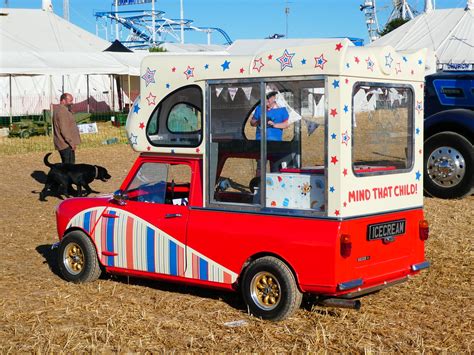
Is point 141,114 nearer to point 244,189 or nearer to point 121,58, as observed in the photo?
point 244,189

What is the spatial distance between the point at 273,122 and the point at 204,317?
1.72 meters

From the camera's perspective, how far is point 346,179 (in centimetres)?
644

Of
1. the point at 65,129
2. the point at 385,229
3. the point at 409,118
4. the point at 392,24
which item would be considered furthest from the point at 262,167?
the point at 392,24

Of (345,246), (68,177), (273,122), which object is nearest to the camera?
(345,246)

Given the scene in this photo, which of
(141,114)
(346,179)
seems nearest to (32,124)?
(141,114)

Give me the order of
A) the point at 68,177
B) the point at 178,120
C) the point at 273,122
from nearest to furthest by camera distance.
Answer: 1. the point at 273,122
2. the point at 178,120
3. the point at 68,177

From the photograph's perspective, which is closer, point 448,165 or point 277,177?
point 277,177

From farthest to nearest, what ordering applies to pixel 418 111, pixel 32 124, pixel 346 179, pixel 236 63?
Result: 1. pixel 32 124
2. pixel 418 111
3. pixel 236 63
4. pixel 346 179

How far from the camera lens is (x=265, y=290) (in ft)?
A: 22.0

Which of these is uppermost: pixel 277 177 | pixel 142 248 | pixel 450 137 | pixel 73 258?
pixel 450 137

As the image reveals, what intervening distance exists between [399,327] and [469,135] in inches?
276

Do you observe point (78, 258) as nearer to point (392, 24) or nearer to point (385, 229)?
point (385, 229)

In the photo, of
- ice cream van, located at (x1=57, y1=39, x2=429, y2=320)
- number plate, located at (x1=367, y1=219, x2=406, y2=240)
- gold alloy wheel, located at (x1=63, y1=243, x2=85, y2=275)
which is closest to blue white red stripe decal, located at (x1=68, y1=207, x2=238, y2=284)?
ice cream van, located at (x1=57, y1=39, x2=429, y2=320)

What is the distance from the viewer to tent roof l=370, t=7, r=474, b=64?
102 ft
